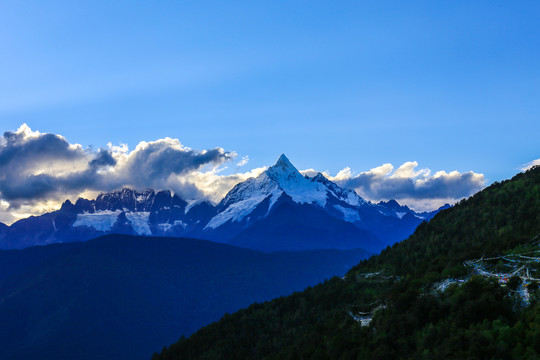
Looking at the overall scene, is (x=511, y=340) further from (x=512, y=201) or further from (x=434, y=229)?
(x=434, y=229)

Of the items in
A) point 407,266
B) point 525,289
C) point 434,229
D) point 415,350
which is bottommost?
point 415,350

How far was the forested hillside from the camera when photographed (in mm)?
75375

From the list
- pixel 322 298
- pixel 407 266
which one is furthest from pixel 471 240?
pixel 322 298

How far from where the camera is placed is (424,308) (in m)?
90.4

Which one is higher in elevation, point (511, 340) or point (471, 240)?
point (471, 240)

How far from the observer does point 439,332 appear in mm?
80500

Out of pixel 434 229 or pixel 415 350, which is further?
pixel 434 229

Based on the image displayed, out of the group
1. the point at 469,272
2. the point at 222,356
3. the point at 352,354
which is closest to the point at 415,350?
the point at 352,354

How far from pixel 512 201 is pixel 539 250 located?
2121 inches

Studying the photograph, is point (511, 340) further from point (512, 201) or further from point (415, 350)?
point (512, 201)

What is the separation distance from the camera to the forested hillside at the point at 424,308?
75375 millimetres

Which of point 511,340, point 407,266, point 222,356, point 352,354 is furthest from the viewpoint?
point 222,356

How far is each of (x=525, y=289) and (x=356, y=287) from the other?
78.5 metres

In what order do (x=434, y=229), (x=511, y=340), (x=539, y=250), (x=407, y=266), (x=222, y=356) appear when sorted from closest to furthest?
(x=511, y=340)
(x=539, y=250)
(x=407, y=266)
(x=222, y=356)
(x=434, y=229)
